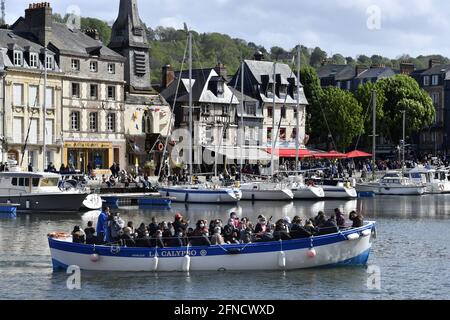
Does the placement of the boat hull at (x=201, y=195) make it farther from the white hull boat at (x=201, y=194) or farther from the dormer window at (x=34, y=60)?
the dormer window at (x=34, y=60)

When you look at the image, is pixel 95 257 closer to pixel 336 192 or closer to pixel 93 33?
pixel 336 192

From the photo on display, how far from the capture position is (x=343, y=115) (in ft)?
376

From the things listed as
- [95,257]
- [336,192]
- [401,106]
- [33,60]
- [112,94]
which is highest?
[33,60]

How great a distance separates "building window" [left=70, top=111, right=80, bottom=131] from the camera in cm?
8725

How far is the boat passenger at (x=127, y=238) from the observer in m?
38.4

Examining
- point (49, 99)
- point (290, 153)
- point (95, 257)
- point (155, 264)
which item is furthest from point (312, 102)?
point (95, 257)

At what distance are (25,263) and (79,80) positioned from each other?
4786 cm

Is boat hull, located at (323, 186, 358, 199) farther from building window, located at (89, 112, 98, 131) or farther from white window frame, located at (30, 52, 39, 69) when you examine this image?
white window frame, located at (30, 52, 39, 69)

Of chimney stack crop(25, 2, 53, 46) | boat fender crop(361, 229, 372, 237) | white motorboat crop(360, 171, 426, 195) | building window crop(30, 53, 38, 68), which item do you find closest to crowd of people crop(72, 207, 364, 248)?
boat fender crop(361, 229, 372, 237)

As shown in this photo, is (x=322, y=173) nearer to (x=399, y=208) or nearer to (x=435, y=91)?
(x=399, y=208)

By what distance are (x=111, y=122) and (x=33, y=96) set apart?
9.40 meters

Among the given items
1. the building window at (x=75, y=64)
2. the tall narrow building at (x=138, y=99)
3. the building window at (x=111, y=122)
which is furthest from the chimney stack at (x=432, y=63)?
the building window at (x=75, y=64)
